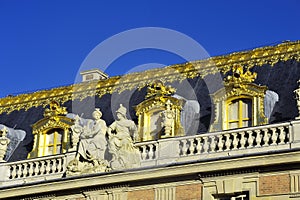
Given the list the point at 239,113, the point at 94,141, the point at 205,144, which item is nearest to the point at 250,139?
the point at 205,144

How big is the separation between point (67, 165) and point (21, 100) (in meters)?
7.27

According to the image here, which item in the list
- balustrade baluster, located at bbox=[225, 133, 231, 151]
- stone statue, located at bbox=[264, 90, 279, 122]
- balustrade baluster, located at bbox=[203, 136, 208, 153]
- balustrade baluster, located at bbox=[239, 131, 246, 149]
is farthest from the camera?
stone statue, located at bbox=[264, 90, 279, 122]

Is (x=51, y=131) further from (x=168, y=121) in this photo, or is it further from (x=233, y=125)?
(x=233, y=125)

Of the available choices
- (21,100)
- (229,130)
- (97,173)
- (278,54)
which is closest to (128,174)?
(97,173)

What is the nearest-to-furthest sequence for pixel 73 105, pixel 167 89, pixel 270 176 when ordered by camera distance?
pixel 270 176
pixel 167 89
pixel 73 105

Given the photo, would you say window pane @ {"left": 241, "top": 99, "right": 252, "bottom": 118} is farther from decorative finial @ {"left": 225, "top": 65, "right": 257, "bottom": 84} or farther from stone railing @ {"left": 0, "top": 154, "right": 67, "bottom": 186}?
stone railing @ {"left": 0, "top": 154, "right": 67, "bottom": 186}

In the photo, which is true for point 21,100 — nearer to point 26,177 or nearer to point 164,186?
point 26,177

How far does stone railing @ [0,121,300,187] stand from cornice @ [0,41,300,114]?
4.31m

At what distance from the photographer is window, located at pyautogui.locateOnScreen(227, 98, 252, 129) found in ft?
98.8

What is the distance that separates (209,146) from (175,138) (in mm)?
1208

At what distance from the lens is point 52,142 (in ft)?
111

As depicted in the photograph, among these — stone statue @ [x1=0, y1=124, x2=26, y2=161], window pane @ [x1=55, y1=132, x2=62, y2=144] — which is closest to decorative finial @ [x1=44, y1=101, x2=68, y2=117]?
window pane @ [x1=55, y1=132, x2=62, y2=144]

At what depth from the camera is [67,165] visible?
3105 cm

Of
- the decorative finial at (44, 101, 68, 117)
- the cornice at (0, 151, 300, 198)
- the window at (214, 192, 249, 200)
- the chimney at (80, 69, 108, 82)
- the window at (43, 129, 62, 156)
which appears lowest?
the window at (214, 192, 249, 200)
